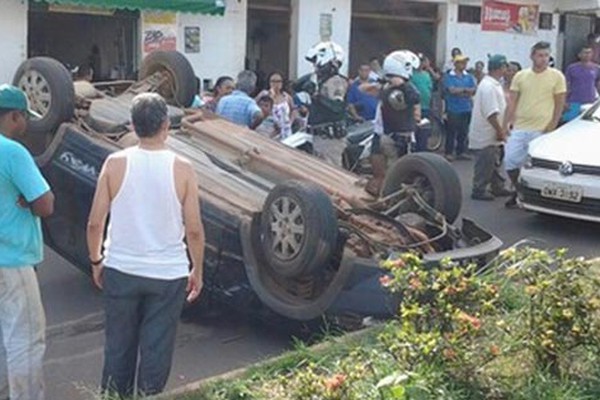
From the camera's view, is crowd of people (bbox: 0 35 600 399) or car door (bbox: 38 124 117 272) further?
car door (bbox: 38 124 117 272)

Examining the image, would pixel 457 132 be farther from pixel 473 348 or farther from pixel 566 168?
pixel 473 348

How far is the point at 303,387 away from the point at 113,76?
11.8 metres

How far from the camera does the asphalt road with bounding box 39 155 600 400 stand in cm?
551

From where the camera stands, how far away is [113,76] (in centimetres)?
1491

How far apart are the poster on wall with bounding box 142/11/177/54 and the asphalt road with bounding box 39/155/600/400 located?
6776 mm

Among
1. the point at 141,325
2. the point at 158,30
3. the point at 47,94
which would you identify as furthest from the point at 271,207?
the point at 158,30

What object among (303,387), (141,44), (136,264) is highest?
(141,44)

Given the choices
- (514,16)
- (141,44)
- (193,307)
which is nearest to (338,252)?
(193,307)

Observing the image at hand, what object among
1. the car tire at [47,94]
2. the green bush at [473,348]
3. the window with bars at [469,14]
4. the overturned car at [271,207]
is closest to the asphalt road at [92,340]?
the overturned car at [271,207]

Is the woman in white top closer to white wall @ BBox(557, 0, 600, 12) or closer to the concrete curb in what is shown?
the concrete curb

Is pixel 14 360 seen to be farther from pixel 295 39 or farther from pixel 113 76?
pixel 295 39

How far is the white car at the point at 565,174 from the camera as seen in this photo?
360 inches

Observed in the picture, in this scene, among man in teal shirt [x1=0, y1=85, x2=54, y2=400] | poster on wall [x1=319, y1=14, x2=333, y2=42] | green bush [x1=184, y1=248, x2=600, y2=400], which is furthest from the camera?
poster on wall [x1=319, y1=14, x2=333, y2=42]

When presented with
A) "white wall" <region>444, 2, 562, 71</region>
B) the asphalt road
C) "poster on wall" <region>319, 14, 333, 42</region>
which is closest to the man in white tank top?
the asphalt road
